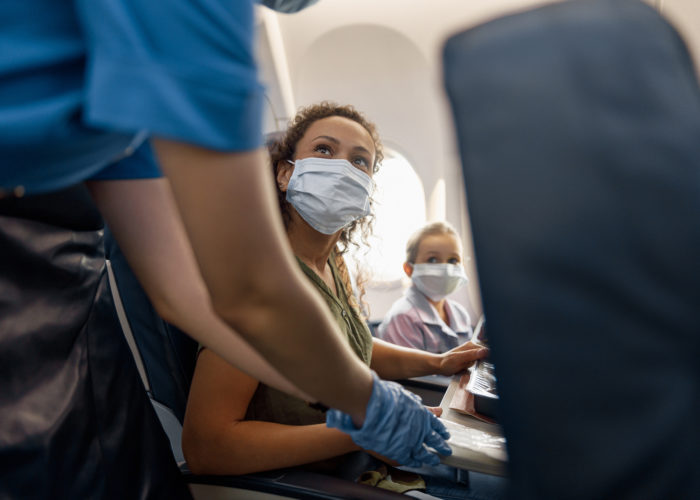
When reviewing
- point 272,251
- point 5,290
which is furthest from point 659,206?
point 5,290

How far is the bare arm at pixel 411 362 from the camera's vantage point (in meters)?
1.63

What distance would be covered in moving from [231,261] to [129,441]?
0.57 meters

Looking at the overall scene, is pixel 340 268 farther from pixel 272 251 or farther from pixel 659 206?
pixel 659 206

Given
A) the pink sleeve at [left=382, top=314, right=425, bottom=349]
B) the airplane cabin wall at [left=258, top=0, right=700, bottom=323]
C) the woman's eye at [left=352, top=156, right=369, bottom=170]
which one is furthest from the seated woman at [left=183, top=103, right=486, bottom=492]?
the airplane cabin wall at [left=258, top=0, right=700, bottom=323]

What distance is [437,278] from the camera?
2.69m

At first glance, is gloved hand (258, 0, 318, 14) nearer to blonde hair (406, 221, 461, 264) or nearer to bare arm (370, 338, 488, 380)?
bare arm (370, 338, 488, 380)

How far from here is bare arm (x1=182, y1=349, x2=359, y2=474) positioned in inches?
38.1

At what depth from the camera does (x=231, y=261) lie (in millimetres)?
425

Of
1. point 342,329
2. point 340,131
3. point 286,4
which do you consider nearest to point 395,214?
point 340,131

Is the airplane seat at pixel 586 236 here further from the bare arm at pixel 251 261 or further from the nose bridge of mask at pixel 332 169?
the nose bridge of mask at pixel 332 169

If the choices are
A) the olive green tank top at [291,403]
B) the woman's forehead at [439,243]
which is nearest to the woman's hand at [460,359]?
the olive green tank top at [291,403]

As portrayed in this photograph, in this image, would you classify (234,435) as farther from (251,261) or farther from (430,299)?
(430,299)

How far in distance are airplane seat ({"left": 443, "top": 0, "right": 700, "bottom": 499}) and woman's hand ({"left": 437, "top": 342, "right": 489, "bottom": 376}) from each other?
1.23 m

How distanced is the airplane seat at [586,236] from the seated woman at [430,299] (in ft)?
6.72
